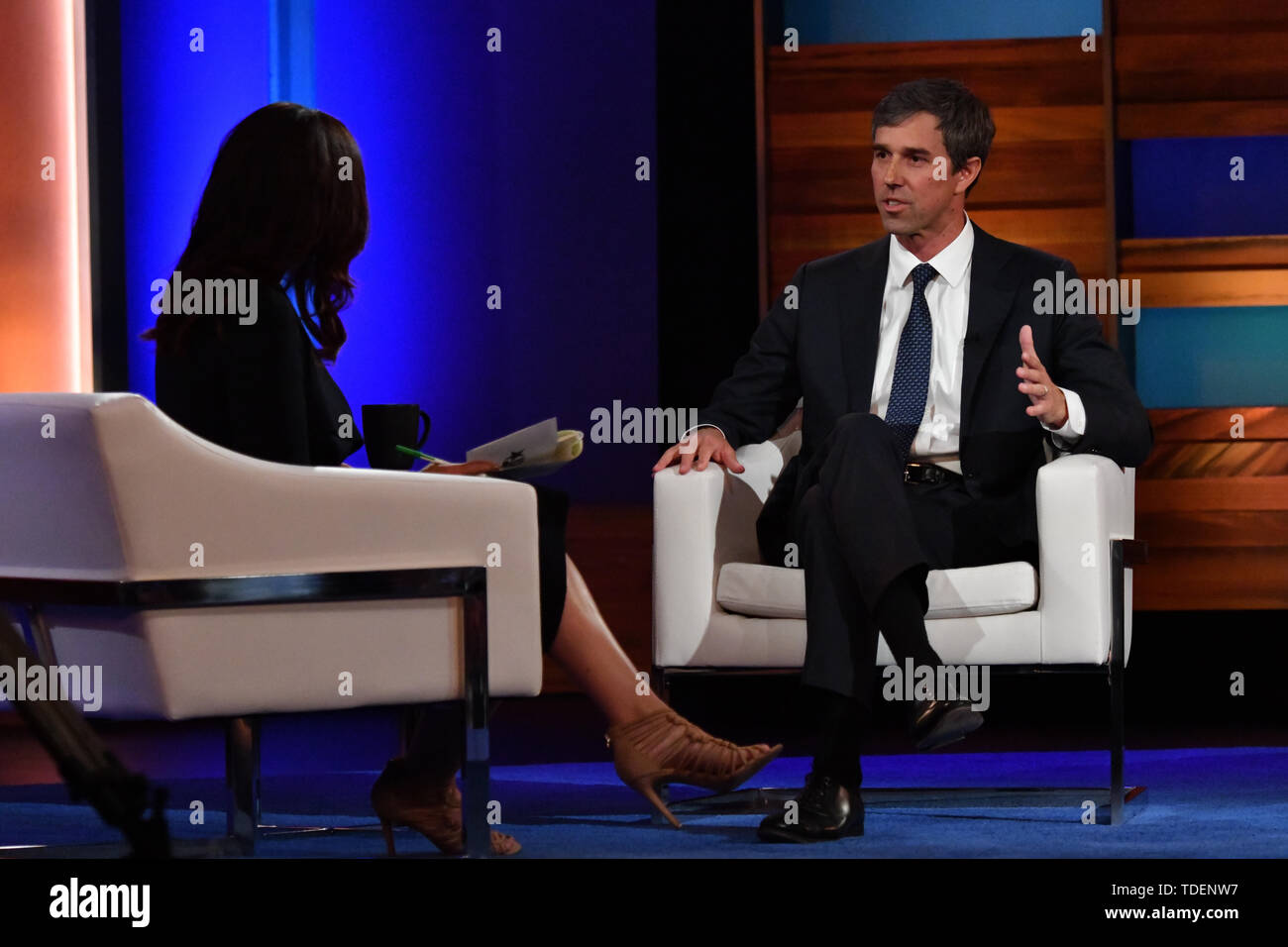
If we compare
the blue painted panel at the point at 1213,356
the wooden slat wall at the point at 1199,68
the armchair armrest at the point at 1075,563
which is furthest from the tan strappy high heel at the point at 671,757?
the blue painted panel at the point at 1213,356

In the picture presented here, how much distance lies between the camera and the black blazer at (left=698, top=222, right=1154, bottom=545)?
289 cm

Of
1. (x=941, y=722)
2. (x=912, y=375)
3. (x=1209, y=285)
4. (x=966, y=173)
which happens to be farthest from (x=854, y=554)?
(x=1209, y=285)

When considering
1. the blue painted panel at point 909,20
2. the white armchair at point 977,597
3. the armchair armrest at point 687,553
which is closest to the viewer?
the white armchair at point 977,597

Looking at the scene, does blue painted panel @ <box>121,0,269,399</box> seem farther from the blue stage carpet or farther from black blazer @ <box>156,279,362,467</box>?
black blazer @ <box>156,279,362,467</box>

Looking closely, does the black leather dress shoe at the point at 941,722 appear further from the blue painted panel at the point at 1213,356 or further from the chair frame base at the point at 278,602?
the blue painted panel at the point at 1213,356

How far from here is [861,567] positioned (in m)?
2.50

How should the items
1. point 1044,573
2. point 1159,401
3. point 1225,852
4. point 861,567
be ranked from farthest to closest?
point 1159,401
point 1044,573
point 861,567
point 1225,852

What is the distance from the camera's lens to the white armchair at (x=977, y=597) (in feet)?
9.00

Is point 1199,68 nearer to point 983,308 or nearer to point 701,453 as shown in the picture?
point 983,308

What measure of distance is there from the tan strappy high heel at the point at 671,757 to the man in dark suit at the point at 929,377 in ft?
0.63
